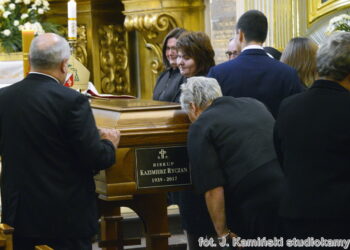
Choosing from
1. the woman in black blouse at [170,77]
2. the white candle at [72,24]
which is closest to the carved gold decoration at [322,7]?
the woman in black blouse at [170,77]

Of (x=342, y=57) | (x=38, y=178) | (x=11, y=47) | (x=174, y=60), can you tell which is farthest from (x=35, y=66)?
(x=11, y=47)

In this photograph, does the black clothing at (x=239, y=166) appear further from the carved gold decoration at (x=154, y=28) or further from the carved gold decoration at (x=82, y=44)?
the carved gold decoration at (x=82, y=44)

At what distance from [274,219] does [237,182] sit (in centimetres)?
25

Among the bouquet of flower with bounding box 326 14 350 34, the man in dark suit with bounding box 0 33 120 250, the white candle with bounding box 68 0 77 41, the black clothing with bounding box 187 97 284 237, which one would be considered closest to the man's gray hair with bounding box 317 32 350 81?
the black clothing with bounding box 187 97 284 237

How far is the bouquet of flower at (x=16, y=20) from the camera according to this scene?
8.94 meters

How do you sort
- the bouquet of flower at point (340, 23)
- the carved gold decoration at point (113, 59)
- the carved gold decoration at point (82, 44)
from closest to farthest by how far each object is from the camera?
the bouquet of flower at point (340, 23) → the carved gold decoration at point (82, 44) → the carved gold decoration at point (113, 59)

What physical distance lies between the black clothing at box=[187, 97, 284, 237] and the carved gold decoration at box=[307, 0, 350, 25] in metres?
3.35

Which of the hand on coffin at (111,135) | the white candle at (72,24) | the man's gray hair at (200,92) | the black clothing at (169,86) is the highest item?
the white candle at (72,24)

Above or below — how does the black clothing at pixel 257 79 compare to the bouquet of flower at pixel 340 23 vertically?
below

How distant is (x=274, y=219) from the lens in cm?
422

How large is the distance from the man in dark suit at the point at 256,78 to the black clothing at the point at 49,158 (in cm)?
106

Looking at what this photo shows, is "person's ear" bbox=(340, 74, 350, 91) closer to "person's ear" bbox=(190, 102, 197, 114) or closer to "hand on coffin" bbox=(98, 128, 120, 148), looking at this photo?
"person's ear" bbox=(190, 102, 197, 114)

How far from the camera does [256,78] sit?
16.4 ft

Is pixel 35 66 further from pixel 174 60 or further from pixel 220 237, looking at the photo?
pixel 174 60
